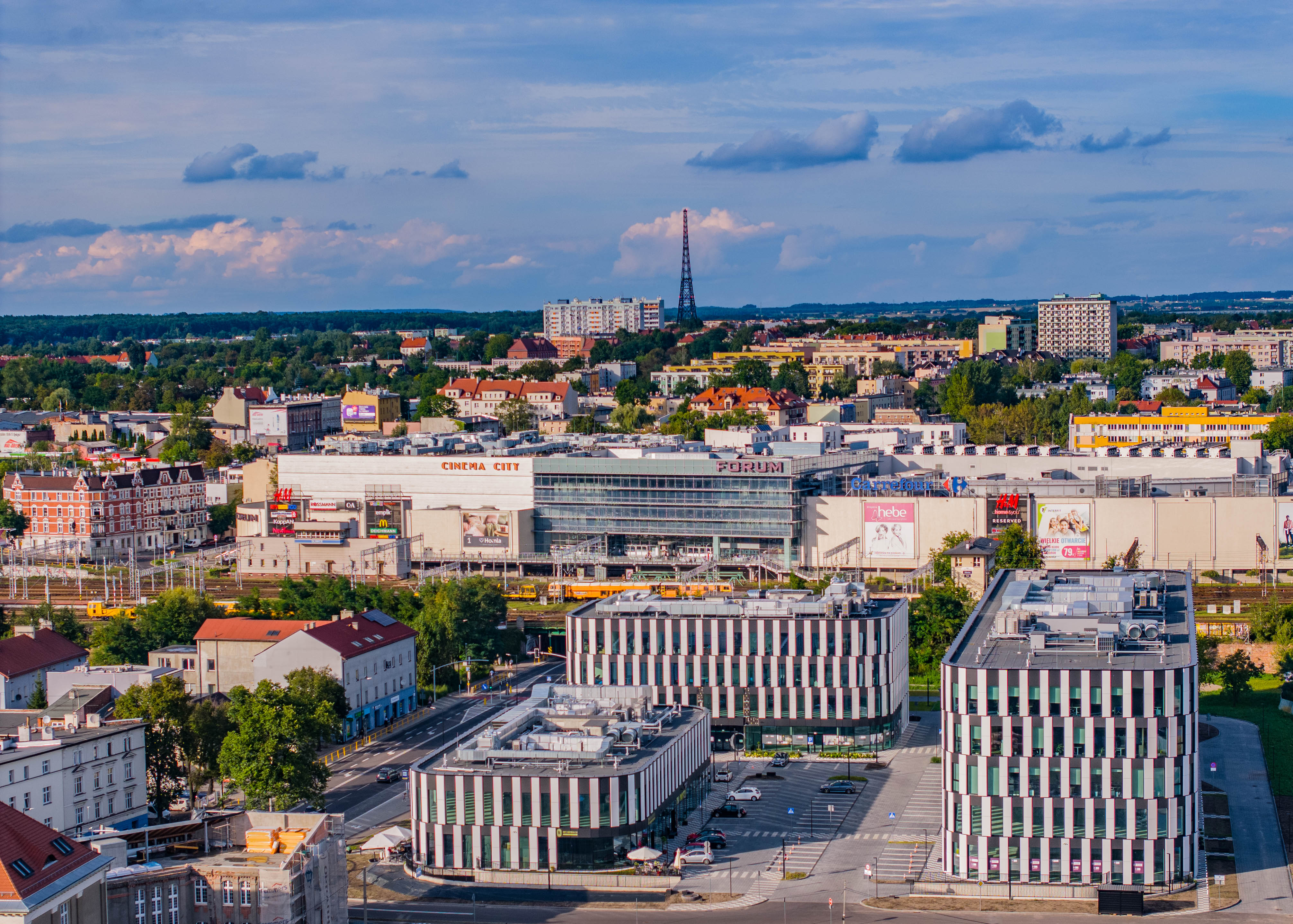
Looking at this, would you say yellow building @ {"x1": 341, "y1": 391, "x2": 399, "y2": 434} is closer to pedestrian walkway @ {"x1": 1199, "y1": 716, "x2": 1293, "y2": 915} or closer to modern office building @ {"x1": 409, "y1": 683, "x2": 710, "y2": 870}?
pedestrian walkway @ {"x1": 1199, "y1": 716, "x2": 1293, "y2": 915}

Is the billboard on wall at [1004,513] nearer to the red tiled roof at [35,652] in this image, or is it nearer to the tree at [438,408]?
the red tiled roof at [35,652]

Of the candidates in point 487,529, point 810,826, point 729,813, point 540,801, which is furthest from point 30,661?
point 487,529

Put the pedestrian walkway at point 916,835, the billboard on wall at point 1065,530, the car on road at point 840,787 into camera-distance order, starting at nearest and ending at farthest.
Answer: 1. the pedestrian walkway at point 916,835
2. the car on road at point 840,787
3. the billboard on wall at point 1065,530

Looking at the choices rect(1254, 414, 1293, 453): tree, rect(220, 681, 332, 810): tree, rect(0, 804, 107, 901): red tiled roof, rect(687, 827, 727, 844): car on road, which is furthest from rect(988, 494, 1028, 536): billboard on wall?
rect(0, 804, 107, 901): red tiled roof

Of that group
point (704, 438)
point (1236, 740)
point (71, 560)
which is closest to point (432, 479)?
point (71, 560)

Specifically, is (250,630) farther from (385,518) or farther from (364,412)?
(364,412)

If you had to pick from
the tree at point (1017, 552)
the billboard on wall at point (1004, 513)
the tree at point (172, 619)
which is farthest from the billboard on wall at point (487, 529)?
the tree at point (1017, 552)
